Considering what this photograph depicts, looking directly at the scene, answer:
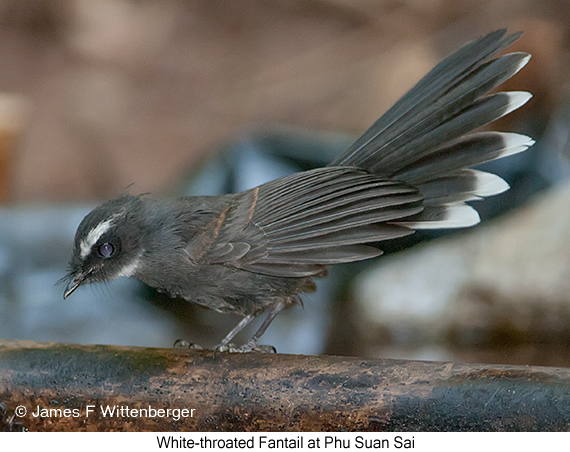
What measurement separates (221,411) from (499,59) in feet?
3.04

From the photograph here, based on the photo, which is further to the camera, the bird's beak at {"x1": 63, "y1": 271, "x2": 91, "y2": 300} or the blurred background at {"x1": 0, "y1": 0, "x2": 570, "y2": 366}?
the blurred background at {"x1": 0, "y1": 0, "x2": 570, "y2": 366}

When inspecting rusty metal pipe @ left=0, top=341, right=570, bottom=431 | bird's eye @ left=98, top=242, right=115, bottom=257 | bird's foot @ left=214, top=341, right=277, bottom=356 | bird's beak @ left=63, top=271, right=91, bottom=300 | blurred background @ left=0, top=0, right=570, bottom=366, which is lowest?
rusty metal pipe @ left=0, top=341, right=570, bottom=431

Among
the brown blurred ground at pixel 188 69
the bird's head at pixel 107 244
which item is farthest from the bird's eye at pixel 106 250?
the brown blurred ground at pixel 188 69

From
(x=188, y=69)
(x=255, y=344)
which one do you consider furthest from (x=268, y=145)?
(x=255, y=344)

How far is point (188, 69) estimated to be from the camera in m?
3.60

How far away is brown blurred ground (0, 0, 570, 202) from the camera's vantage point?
3176 millimetres

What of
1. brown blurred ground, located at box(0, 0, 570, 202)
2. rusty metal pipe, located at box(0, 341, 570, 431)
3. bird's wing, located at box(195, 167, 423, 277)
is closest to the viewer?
rusty metal pipe, located at box(0, 341, 570, 431)

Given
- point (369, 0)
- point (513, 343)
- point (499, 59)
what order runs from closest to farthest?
point (499, 59) → point (513, 343) → point (369, 0)

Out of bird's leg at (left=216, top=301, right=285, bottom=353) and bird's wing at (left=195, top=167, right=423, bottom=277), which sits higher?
bird's wing at (left=195, top=167, right=423, bottom=277)

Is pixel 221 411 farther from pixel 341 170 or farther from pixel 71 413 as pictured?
pixel 341 170

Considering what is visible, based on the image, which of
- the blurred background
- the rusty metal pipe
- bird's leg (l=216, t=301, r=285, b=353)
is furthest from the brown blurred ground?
the rusty metal pipe

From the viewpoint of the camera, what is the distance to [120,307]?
2.57 metres

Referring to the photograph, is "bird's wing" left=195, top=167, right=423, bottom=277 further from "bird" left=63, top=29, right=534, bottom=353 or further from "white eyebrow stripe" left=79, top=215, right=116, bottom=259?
"white eyebrow stripe" left=79, top=215, right=116, bottom=259
